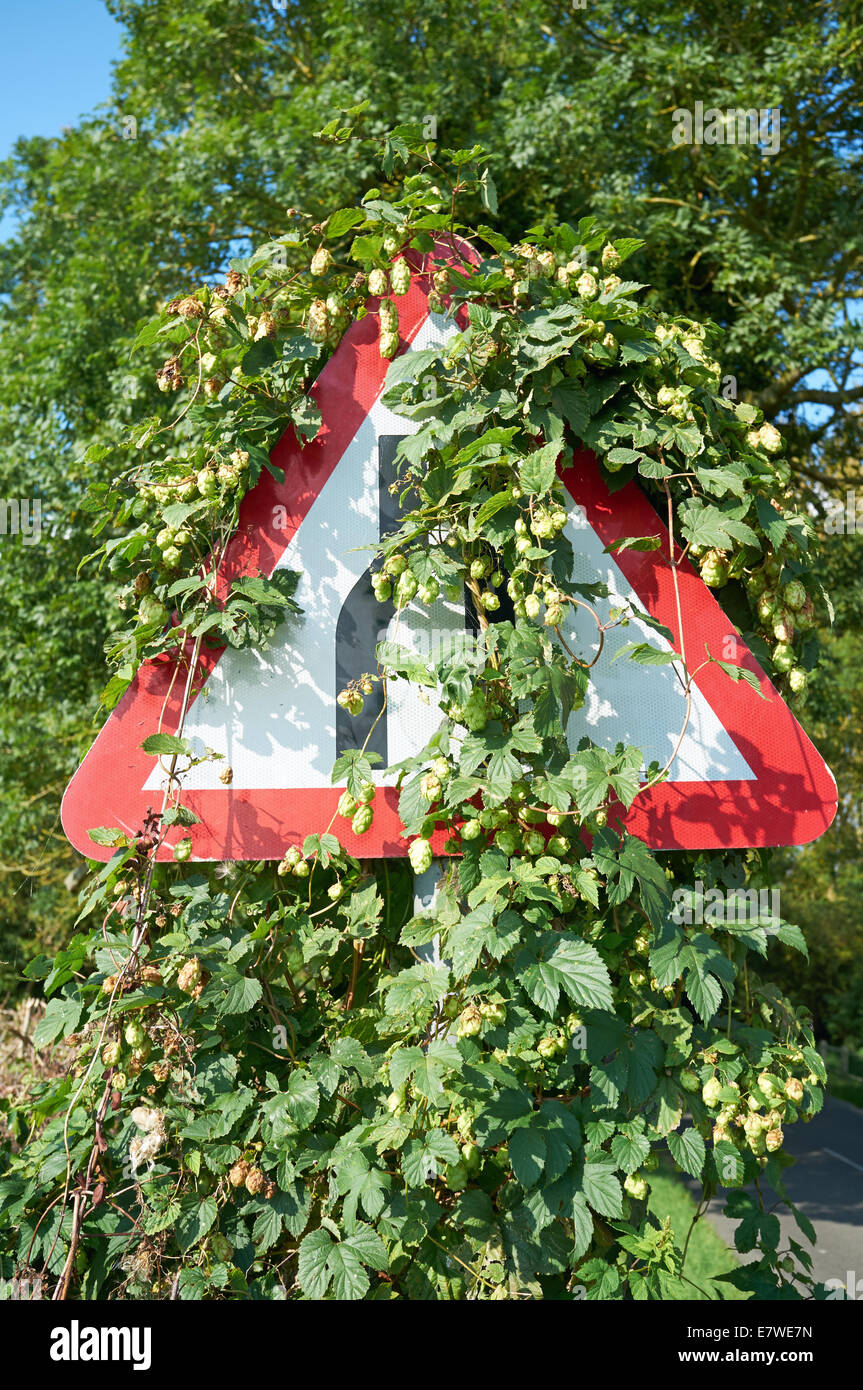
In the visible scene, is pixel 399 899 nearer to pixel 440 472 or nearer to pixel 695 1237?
pixel 440 472

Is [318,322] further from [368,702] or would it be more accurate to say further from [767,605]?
[767,605]

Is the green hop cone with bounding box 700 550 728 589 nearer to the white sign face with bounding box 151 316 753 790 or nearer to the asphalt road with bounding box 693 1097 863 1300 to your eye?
the white sign face with bounding box 151 316 753 790

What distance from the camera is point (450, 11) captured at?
7422 mm

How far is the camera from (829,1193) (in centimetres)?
1123

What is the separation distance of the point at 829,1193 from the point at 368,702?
39.9ft

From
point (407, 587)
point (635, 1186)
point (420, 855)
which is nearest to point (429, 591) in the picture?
point (407, 587)

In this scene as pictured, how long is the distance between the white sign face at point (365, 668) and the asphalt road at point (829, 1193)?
12.9 feet

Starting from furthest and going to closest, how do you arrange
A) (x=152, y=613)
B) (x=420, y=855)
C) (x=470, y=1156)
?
(x=152, y=613), (x=420, y=855), (x=470, y=1156)

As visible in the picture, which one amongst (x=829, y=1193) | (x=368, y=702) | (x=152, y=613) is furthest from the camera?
(x=829, y=1193)

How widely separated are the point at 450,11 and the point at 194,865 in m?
7.90

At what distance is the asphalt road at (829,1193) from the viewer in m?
8.02

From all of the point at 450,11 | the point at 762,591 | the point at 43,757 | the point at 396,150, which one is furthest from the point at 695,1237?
the point at 450,11

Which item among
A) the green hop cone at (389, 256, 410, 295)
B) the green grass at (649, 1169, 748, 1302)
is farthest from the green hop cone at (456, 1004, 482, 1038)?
the green grass at (649, 1169, 748, 1302)
